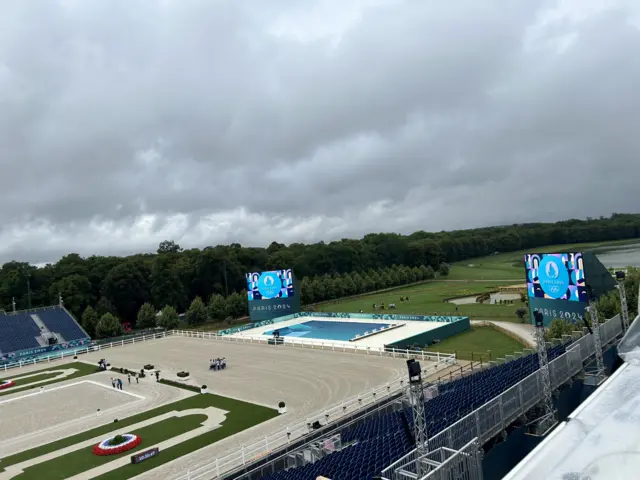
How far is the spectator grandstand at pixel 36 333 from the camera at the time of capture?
151ft

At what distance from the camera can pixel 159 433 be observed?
2130 centimetres

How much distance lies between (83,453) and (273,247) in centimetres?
10161

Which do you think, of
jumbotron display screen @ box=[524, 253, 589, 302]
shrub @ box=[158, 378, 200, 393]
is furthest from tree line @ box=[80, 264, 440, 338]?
jumbotron display screen @ box=[524, 253, 589, 302]

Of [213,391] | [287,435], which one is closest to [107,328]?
[213,391]

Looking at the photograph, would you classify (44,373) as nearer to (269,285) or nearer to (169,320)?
(169,320)

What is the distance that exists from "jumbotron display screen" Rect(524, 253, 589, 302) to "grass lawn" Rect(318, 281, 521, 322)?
14.3 meters

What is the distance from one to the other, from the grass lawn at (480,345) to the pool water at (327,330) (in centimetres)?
909

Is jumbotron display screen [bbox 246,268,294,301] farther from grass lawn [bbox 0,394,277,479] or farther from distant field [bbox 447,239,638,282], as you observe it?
distant field [bbox 447,239,638,282]

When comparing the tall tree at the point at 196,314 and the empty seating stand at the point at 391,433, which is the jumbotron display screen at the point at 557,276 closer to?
the empty seating stand at the point at 391,433

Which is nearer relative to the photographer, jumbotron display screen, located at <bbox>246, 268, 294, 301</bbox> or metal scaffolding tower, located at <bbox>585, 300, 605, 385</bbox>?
metal scaffolding tower, located at <bbox>585, 300, 605, 385</bbox>

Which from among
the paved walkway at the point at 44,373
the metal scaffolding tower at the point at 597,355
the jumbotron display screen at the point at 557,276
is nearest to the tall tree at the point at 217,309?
the paved walkway at the point at 44,373

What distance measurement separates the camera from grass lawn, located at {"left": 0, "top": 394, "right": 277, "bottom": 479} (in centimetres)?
1821

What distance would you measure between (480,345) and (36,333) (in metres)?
46.0

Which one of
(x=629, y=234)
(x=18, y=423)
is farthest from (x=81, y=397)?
(x=629, y=234)
